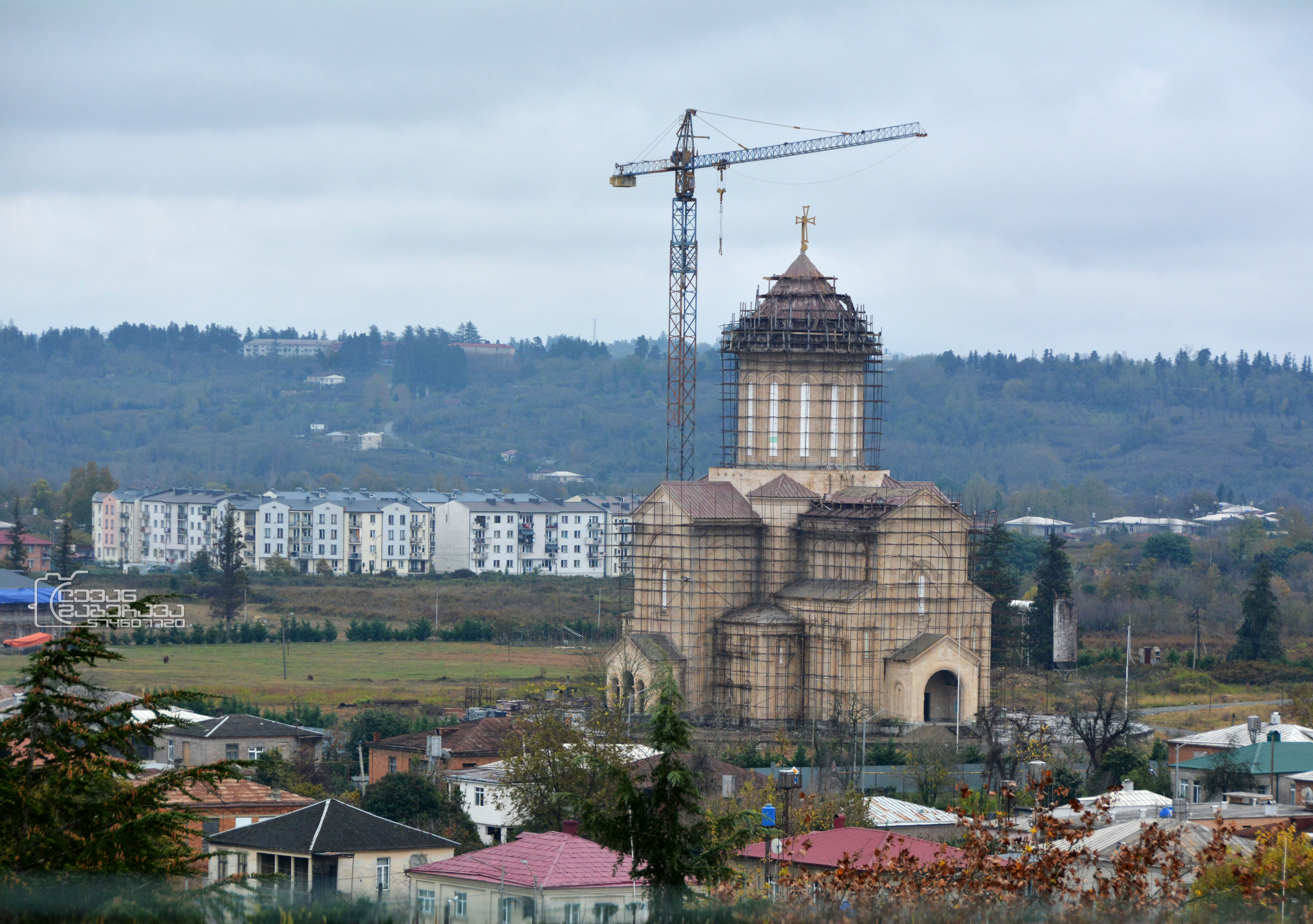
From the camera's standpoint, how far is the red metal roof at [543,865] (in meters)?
26.2

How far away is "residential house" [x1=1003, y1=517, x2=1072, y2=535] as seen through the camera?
14862cm

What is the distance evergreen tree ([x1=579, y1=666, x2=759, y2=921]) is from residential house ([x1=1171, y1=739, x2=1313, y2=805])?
21.5m

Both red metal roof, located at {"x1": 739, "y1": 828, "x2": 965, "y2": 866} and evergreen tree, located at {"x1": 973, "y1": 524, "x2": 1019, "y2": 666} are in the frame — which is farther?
evergreen tree, located at {"x1": 973, "y1": 524, "x2": 1019, "y2": 666}

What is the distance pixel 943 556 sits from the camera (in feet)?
180

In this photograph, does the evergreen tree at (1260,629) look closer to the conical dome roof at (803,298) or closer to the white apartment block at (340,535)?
the conical dome roof at (803,298)

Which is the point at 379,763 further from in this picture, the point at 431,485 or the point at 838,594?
the point at 431,485

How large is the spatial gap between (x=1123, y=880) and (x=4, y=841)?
35.1ft

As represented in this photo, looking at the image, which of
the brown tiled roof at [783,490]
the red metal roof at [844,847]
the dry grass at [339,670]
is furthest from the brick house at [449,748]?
the red metal roof at [844,847]

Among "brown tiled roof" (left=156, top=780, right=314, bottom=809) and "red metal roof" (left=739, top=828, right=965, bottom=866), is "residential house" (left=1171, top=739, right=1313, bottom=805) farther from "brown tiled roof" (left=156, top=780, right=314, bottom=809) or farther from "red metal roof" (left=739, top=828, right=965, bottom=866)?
"brown tiled roof" (left=156, top=780, right=314, bottom=809)

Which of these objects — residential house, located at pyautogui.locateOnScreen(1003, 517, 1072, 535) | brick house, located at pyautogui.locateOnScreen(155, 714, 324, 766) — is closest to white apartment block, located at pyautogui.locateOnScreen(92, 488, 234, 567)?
residential house, located at pyautogui.locateOnScreen(1003, 517, 1072, 535)

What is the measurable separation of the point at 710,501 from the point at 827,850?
26.3m

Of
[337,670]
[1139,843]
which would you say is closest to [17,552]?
[337,670]

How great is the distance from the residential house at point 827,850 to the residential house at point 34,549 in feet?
260

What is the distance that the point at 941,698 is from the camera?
5509 cm
